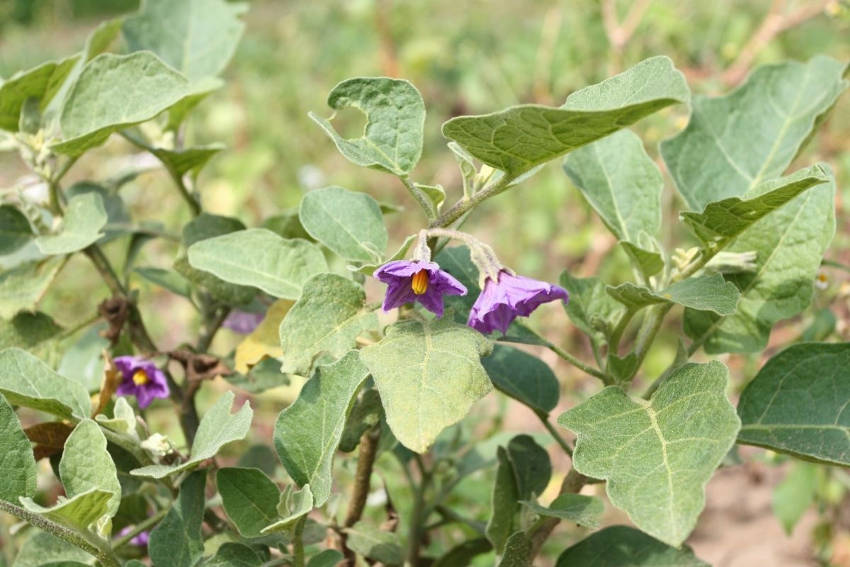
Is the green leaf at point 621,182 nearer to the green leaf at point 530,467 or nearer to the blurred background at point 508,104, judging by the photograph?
the green leaf at point 530,467

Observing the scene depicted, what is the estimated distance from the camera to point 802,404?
99 centimetres

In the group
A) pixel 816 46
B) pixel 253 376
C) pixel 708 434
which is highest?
→ pixel 708 434

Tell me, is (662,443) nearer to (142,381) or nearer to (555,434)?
(555,434)

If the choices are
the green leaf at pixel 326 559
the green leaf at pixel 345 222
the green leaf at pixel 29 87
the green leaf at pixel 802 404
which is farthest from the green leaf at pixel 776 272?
the green leaf at pixel 29 87

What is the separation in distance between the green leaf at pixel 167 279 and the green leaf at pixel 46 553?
0.38 meters

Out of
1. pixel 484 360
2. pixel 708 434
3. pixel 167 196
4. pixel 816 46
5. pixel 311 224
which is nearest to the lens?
pixel 708 434

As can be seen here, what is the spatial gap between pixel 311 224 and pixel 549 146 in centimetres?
32

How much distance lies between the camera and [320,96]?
15.8 feet

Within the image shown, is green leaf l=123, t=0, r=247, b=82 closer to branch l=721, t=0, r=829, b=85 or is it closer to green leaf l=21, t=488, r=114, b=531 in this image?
green leaf l=21, t=488, r=114, b=531

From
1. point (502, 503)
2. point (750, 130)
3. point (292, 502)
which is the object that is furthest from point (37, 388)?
point (750, 130)

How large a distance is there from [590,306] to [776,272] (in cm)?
22

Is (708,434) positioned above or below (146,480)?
above

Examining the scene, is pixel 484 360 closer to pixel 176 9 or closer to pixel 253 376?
pixel 253 376

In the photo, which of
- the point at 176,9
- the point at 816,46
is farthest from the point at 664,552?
the point at 816,46
